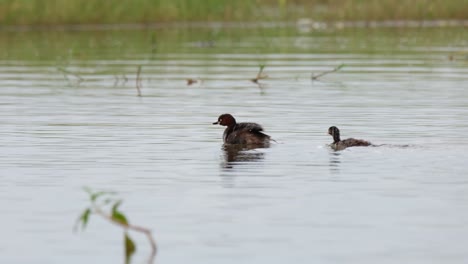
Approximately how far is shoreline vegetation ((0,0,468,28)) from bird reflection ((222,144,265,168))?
30522mm

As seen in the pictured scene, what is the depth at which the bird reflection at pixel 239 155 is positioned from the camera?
1544 centimetres

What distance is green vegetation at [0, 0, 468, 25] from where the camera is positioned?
47062 millimetres

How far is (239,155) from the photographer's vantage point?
16.2m

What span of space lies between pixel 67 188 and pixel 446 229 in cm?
417

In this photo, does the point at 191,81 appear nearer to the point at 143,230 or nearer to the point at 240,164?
the point at 240,164

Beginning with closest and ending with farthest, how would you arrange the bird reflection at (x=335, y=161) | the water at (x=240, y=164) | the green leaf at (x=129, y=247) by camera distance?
the green leaf at (x=129, y=247), the water at (x=240, y=164), the bird reflection at (x=335, y=161)

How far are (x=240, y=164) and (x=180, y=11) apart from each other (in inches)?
1370

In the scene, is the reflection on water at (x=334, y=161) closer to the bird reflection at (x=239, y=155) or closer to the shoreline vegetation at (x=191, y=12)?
the bird reflection at (x=239, y=155)

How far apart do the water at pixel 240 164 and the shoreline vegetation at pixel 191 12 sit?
14193mm

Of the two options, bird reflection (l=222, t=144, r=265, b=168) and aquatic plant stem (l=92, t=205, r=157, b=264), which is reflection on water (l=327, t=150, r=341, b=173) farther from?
aquatic plant stem (l=92, t=205, r=157, b=264)

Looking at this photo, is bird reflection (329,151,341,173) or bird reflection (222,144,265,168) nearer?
bird reflection (329,151,341,173)

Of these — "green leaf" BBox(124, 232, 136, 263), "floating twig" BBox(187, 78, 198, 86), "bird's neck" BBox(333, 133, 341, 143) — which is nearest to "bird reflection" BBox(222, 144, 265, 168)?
"bird's neck" BBox(333, 133, 341, 143)

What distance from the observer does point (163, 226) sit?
35.8ft

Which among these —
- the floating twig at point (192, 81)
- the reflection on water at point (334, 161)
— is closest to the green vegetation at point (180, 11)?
the floating twig at point (192, 81)
